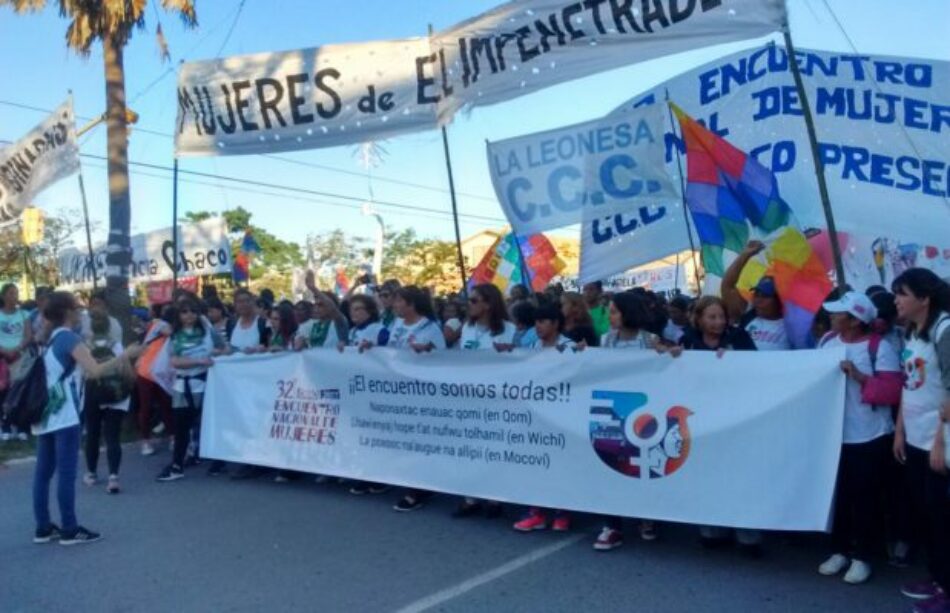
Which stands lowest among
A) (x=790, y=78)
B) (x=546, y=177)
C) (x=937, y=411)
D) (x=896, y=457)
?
(x=896, y=457)

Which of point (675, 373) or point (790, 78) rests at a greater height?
point (790, 78)

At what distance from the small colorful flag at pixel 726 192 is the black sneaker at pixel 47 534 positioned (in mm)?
5514

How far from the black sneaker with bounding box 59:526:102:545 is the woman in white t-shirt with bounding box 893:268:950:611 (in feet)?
16.9

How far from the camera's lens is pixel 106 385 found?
690 cm

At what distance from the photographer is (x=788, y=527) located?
191 inches

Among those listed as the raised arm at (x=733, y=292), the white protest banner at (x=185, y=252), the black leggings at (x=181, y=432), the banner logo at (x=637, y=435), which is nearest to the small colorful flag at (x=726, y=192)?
the raised arm at (x=733, y=292)

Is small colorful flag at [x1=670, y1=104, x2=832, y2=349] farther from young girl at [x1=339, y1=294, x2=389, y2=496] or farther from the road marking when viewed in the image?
young girl at [x1=339, y1=294, x2=389, y2=496]

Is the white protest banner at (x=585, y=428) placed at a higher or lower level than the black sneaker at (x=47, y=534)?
higher

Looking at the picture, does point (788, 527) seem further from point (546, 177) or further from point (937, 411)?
point (546, 177)

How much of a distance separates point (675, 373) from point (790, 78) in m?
3.54

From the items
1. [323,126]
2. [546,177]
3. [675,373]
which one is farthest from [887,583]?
[323,126]

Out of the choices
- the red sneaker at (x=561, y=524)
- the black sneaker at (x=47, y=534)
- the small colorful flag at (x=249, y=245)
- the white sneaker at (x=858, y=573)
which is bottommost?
the white sneaker at (x=858, y=573)

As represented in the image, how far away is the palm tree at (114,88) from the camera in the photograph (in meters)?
11.9

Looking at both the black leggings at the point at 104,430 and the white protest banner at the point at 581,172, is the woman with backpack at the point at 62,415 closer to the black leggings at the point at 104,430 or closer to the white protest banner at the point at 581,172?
the black leggings at the point at 104,430
